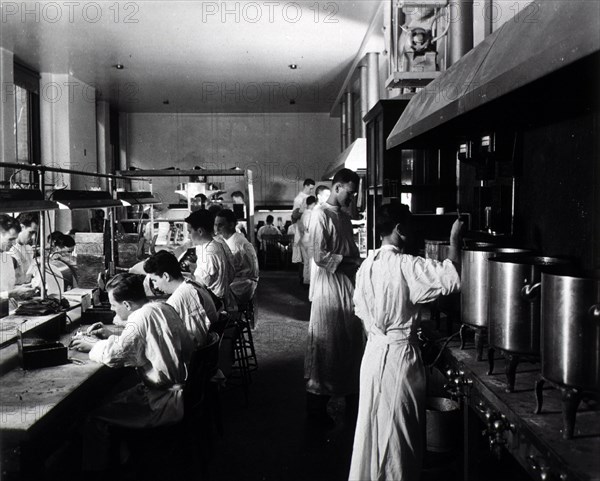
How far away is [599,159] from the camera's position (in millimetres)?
2689

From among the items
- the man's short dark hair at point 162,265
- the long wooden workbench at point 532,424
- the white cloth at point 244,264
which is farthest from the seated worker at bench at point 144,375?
the white cloth at point 244,264

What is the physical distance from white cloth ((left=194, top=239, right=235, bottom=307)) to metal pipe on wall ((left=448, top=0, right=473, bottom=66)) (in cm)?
262

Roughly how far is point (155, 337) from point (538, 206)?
89.7 inches

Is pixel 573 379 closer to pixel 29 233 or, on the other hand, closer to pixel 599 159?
pixel 599 159

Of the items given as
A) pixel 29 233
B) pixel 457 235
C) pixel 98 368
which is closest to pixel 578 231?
pixel 457 235

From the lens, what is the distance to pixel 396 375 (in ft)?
9.30

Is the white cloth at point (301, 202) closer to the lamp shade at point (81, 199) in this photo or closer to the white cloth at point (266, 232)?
the white cloth at point (266, 232)

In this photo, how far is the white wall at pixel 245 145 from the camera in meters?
16.0

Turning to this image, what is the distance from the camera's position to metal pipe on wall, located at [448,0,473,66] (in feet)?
13.7

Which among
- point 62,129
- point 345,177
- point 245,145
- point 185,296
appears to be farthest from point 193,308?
point 245,145

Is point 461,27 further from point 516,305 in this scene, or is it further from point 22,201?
point 22,201

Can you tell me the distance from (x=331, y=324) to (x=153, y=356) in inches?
61.1

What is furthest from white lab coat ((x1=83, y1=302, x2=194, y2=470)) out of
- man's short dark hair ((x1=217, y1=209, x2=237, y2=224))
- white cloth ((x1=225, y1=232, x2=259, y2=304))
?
man's short dark hair ((x1=217, y1=209, x2=237, y2=224))

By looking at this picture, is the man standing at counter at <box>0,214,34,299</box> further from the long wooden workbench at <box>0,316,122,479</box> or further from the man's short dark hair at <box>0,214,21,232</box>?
the long wooden workbench at <box>0,316,122,479</box>
